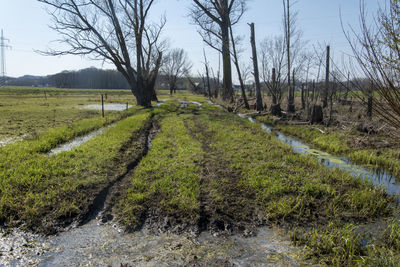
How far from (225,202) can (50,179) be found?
3.42 metres

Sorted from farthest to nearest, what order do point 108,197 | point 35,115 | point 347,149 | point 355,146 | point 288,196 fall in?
point 35,115, point 355,146, point 347,149, point 108,197, point 288,196

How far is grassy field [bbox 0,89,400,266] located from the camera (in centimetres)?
326

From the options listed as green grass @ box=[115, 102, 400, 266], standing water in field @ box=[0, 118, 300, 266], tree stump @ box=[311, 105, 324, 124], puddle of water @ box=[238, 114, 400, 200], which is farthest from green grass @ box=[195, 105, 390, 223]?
tree stump @ box=[311, 105, 324, 124]

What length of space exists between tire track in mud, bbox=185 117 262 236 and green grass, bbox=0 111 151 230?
2.01 m

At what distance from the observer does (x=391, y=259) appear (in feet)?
8.30

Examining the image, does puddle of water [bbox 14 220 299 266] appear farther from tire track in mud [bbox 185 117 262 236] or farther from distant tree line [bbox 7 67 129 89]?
distant tree line [bbox 7 67 129 89]

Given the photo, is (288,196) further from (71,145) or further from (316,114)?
(316,114)

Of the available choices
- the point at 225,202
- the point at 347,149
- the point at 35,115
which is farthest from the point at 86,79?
the point at 225,202

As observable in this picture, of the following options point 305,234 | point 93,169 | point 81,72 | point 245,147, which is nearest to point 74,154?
point 93,169

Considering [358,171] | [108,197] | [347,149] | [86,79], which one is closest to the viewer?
[108,197]

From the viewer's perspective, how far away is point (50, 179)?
470cm

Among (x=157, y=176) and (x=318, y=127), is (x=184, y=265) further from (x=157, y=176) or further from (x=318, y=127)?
(x=318, y=127)

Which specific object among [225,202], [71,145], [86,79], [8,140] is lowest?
[225,202]

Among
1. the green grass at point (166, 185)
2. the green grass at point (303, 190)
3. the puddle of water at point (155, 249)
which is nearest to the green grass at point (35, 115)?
the green grass at point (166, 185)
